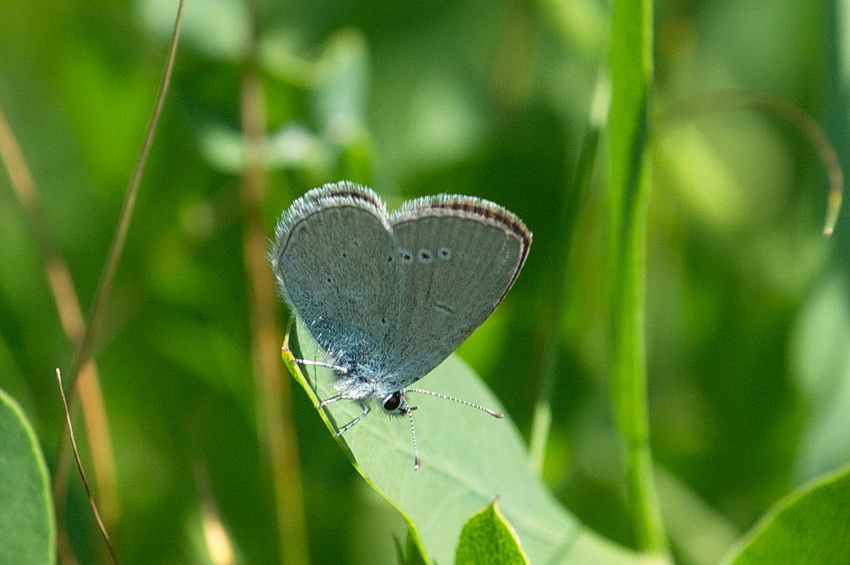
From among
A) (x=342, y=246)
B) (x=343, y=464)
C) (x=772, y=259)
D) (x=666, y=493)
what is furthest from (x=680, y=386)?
(x=342, y=246)

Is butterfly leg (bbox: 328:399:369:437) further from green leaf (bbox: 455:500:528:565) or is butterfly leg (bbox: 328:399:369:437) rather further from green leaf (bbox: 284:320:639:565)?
Answer: green leaf (bbox: 455:500:528:565)

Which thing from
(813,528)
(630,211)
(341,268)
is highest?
(630,211)

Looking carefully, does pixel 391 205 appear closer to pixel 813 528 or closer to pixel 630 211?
pixel 630 211

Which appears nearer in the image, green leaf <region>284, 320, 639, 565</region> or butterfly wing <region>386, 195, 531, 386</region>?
green leaf <region>284, 320, 639, 565</region>

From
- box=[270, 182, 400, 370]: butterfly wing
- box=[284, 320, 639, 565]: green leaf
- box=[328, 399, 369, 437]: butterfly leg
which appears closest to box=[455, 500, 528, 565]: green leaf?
box=[284, 320, 639, 565]: green leaf

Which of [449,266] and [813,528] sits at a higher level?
[449,266]

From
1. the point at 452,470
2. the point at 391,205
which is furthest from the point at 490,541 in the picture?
the point at 391,205

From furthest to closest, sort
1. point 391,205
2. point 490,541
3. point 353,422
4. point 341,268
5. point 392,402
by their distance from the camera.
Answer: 1. point 391,205
2. point 341,268
3. point 392,402
4. point 353,422
5. point 490,541
